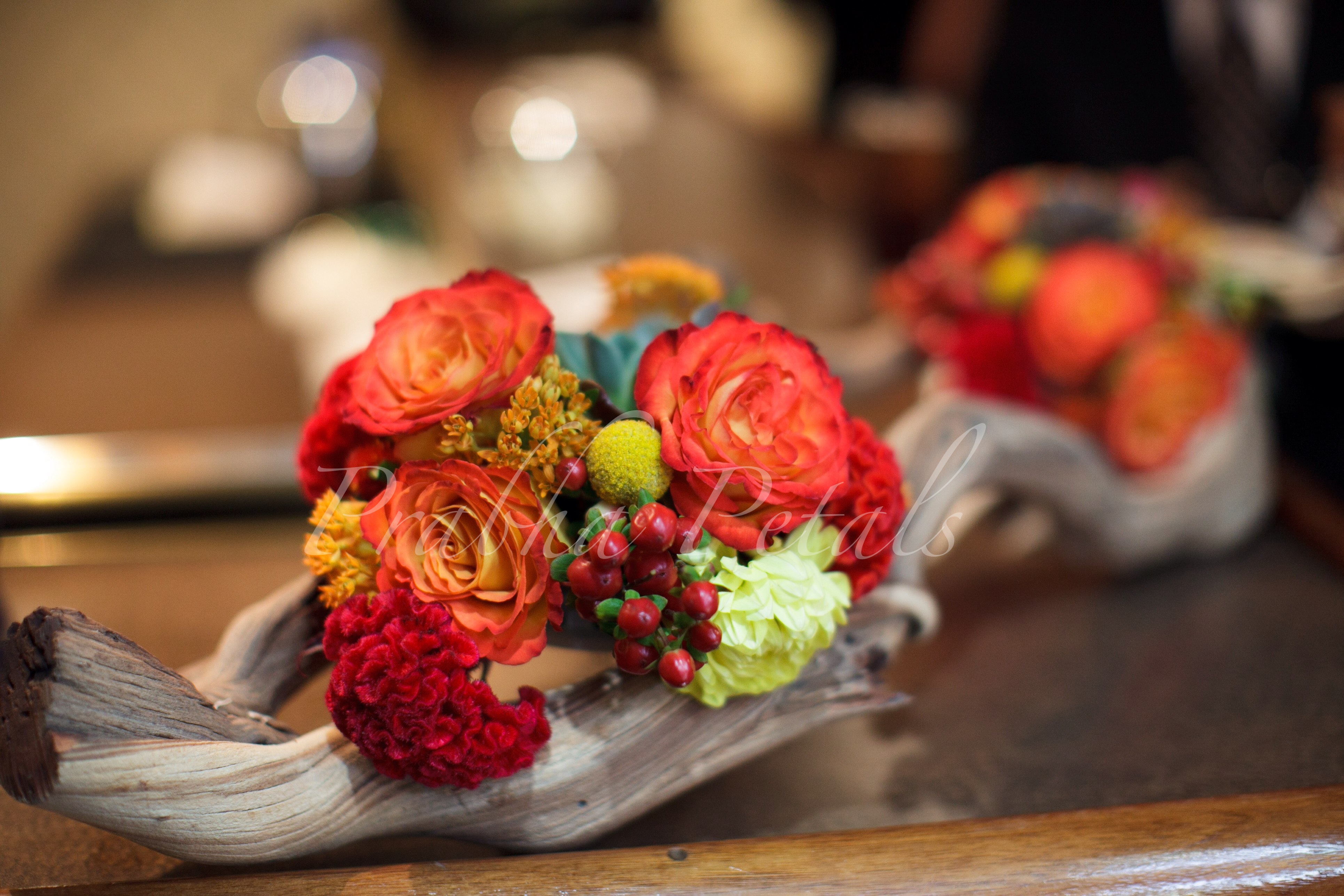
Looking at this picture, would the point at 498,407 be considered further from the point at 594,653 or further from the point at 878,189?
the point at 878,189

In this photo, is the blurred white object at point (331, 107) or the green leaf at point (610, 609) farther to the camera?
the blurred white object at point (331, 107)

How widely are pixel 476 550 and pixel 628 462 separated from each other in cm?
9

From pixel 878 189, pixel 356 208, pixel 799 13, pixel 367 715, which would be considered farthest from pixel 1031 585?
pixel 799 13

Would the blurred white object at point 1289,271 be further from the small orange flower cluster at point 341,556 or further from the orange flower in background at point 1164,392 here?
the small orange flower cluster at point 341,556

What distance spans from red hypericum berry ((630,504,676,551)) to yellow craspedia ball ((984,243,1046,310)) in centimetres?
61

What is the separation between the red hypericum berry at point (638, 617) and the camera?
46cm

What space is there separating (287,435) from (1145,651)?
100 centimetres

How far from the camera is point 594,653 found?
534 millimetres

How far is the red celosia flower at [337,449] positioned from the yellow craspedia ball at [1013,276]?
0.66 meters

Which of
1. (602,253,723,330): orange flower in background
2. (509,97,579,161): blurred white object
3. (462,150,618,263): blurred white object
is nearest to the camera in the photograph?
(602,253,723,330): orange flower in background

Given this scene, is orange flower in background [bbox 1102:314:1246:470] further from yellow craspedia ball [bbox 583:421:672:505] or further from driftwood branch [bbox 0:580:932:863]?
yellow craspedia ball [bbox 583:421:672:505]

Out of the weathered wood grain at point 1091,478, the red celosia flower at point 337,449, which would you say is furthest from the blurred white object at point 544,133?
the red celosia flower at point 337,449

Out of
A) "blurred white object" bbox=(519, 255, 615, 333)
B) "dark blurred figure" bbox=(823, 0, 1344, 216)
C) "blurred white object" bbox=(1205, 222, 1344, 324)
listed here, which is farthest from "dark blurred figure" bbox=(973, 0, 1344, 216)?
"blurred white object" bbox=(519, 255, 615, 333)

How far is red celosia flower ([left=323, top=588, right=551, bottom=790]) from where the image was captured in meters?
0.44
